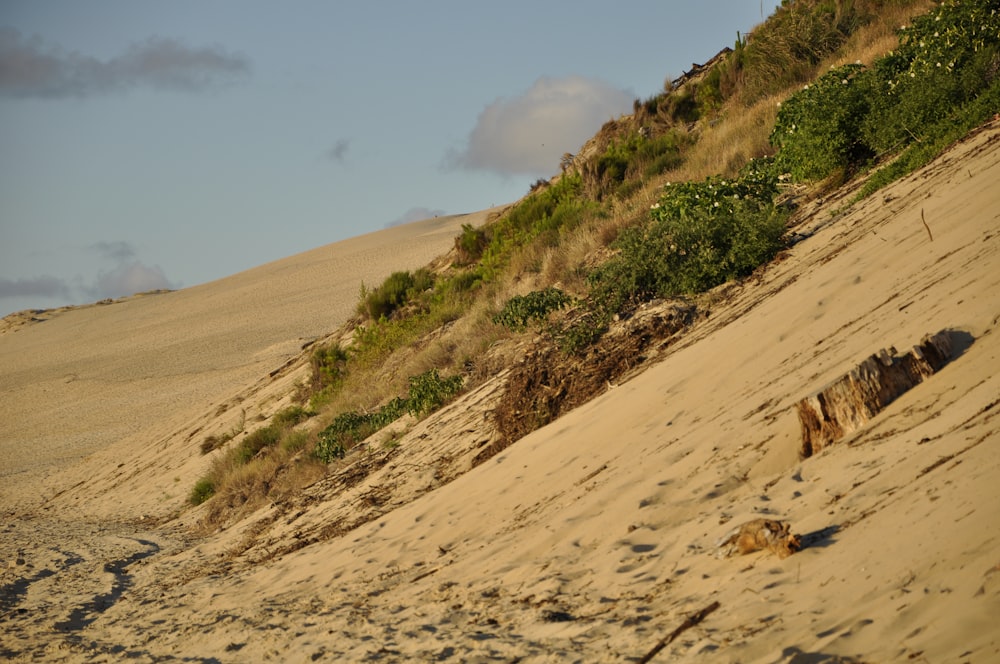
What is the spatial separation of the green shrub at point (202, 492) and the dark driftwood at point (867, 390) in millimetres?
12226

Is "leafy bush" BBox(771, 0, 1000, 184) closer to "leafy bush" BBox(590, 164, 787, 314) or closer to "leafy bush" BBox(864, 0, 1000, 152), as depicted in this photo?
"leafy bush" BBox(864, 0, 1000, 152)

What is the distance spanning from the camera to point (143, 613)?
891 centimetres

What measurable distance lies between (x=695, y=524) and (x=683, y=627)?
1.33 meters

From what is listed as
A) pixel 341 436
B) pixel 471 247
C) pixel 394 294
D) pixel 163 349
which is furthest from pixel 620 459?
pixel 163 349

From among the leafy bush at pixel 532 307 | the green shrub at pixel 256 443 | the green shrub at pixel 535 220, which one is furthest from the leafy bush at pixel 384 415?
the green shrub at pixel 535 220

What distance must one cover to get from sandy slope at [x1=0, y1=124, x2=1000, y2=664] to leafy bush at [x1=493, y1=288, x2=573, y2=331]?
1.47m

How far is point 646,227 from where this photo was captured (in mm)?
12625

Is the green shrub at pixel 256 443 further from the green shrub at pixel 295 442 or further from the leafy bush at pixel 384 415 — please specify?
the leafy bush at pixel 384 415

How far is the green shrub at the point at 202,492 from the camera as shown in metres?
16.2

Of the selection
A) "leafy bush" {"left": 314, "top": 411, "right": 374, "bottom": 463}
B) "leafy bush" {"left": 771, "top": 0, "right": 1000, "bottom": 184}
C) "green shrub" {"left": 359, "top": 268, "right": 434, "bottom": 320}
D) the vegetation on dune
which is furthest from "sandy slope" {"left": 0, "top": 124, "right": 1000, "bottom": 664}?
"green shrub" {"left": 359, "top": 268, "right": 434, "bottom": 320}

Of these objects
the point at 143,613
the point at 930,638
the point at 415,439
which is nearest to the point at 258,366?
the point at 415,439

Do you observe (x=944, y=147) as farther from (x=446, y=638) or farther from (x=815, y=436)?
(x=446, y=638)

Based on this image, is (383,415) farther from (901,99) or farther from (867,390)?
(867,390)

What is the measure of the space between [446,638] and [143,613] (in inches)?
173
